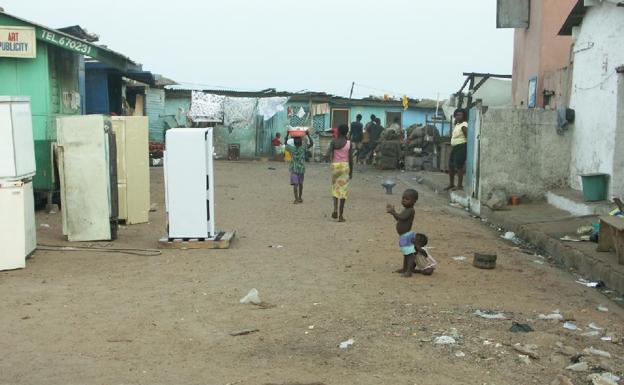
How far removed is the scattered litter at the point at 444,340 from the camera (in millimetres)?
4906

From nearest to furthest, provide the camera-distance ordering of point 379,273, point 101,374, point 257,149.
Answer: point 101,374 < point 379,273 < point 257,149

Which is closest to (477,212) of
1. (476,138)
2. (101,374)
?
(476,138)

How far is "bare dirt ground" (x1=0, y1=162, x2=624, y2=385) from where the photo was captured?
442cm

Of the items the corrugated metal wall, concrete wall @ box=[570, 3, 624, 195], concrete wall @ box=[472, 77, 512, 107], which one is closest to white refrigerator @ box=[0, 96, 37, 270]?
concrete wall @ box=[570, 3, 624, 195]

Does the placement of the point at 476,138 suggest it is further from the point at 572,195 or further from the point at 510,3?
the point at 510,3

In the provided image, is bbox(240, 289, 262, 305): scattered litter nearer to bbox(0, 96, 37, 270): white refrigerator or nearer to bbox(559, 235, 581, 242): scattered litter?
bbox(0, 96, 37, 270): white refrigerator

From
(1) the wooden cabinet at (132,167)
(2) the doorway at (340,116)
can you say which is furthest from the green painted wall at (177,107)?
(1) the wooden cabinet at (132,167)

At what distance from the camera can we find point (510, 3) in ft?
61.5

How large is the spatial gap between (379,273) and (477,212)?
627 centimetres

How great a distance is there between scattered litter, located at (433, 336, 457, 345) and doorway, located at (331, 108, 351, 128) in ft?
90.3

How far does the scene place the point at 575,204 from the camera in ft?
35.6

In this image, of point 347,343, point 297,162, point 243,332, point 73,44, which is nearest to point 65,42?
point 73,44

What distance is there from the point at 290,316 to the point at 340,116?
2734 cm

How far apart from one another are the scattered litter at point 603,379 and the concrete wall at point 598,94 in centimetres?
672
